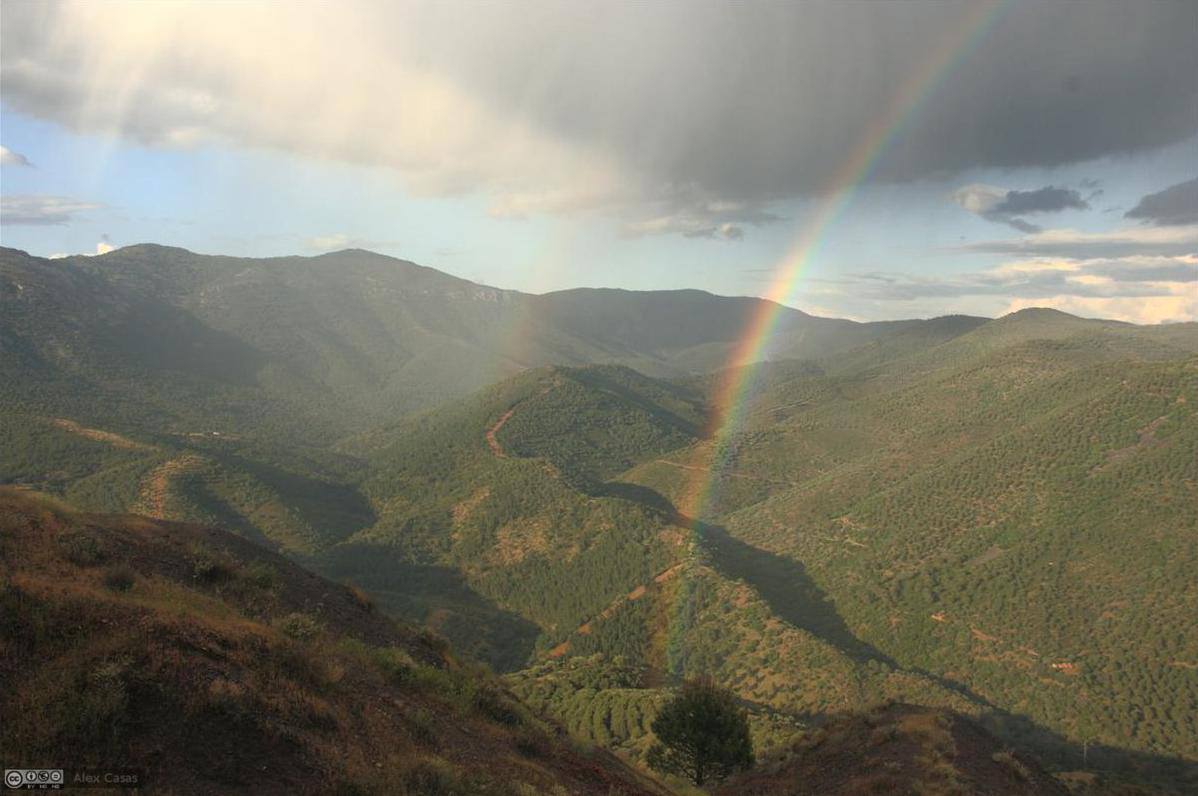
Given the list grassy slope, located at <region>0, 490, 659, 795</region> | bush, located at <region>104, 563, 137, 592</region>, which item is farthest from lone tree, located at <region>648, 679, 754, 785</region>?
bush, located at <region>104, 563, 137, 592</region>

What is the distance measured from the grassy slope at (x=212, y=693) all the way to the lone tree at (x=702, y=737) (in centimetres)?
1102

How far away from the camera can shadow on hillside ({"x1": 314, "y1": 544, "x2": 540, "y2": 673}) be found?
71312 millimetres

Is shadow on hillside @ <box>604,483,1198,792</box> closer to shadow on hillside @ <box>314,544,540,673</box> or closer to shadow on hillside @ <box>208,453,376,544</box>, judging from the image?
shadow on hillside @ <box>314,544,540,673</box>

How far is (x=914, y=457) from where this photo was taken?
9969 cm

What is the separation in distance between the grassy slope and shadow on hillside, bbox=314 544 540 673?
151ft

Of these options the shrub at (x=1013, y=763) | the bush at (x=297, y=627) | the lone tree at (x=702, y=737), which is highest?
the bush at (x=297, y=627)

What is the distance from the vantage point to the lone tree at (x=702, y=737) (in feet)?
95.9

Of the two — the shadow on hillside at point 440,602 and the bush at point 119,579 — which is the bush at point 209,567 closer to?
the bush at point 119,579

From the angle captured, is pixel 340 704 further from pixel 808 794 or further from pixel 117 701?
pixel 808 794

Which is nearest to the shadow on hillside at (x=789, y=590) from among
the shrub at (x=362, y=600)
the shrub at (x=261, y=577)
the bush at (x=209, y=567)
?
the shrub at (x=362, y=600)

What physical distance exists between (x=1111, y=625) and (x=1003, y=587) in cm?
974

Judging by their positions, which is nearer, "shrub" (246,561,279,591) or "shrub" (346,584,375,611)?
"shrub" (246,561,279,591)

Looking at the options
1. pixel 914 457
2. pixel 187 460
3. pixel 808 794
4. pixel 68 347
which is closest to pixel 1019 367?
pixel 914 457

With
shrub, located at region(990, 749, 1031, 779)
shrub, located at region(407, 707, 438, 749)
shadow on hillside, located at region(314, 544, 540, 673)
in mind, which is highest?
shrub, located at region(407, 707, 438, 749)
